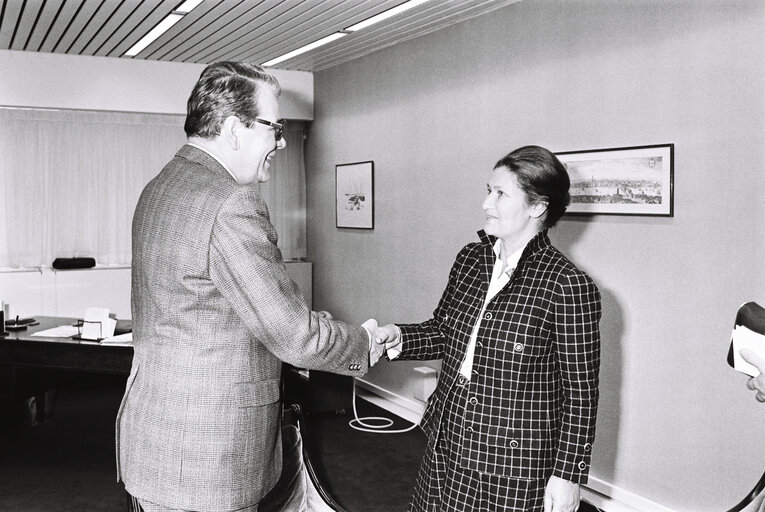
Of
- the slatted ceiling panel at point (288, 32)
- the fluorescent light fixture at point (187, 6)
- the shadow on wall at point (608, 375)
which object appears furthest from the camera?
the slatted ceiling panel at point (288, 32)

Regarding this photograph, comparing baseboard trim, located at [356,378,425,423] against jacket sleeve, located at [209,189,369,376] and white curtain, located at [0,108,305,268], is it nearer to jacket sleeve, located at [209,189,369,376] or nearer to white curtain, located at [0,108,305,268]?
white curtain, located at [0,108,305,268]

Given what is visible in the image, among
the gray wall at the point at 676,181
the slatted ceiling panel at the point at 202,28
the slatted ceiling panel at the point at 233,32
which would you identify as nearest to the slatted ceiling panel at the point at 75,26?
the slatted ceiling panel at the point at 202,28

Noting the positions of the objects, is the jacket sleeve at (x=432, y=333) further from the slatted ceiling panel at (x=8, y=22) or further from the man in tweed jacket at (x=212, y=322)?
the slatted ceiling panel at (x=8, y=22)

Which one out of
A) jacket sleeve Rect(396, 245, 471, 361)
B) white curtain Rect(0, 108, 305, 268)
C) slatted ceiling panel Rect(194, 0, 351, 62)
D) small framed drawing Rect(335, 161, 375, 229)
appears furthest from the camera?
white curtain Rect(0, 108, 305, 268)

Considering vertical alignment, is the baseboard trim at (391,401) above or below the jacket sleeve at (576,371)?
below

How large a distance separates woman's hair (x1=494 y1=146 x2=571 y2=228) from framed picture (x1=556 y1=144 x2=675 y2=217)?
5.53ft

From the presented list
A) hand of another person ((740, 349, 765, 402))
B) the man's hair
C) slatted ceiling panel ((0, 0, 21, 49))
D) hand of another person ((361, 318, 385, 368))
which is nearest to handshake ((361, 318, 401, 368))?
hand of another person ((361, 318, 385, 368))

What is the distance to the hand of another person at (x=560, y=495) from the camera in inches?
78.1

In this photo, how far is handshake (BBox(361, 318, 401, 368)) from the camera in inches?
81.5

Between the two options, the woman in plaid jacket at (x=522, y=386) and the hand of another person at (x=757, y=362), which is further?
Result: the woman in plaid jacket at (x=522, y=386)

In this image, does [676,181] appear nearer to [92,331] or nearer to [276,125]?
[276,125]

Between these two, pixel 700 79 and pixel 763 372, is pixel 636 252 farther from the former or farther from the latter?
pixel 763 372

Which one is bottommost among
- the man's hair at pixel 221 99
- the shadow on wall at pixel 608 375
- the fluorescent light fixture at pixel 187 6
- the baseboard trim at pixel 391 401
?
the baseboard trim at pixel 391 401

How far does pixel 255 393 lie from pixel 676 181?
267cm
